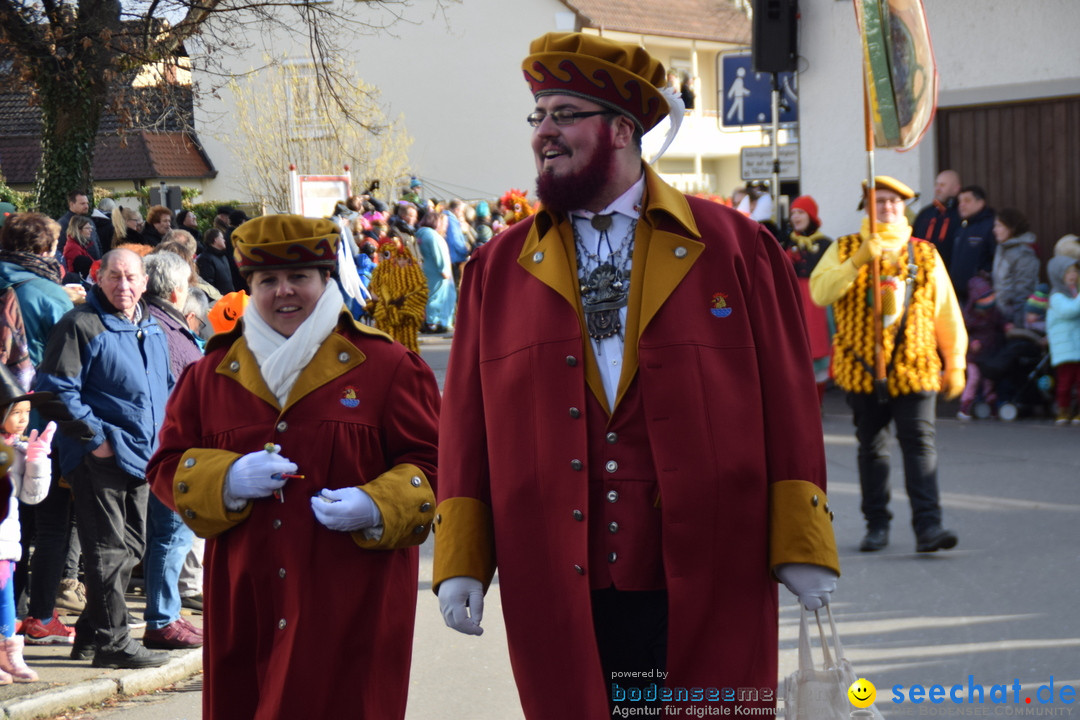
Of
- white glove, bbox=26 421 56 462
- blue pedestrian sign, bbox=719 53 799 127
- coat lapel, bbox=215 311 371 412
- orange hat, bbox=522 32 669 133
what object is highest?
blue pedestrian sign, bbox=719 53 799 127

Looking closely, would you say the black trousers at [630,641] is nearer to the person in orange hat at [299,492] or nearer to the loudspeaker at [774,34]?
the person in orange hat at [299,492]

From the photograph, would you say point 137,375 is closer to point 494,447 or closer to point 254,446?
point 254,446

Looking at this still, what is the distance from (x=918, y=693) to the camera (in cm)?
549

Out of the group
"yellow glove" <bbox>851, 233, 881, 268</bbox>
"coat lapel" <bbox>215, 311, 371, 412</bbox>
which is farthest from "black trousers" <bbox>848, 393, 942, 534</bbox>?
"coat lapel" <bbox>215, 311, 371, 412</bbox>

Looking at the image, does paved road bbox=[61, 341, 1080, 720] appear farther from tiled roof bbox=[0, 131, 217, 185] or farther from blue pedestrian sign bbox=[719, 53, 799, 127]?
tiled roof bbox=[0, 131, 217, 185]

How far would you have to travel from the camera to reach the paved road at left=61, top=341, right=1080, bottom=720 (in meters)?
5.64

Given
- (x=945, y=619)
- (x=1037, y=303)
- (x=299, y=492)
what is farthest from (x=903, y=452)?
(x=1037, y=303)

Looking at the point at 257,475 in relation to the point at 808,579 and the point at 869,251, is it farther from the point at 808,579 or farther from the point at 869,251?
the point at 869,251

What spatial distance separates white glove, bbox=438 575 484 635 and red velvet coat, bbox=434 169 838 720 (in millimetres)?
26

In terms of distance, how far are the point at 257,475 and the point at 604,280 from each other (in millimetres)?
1147

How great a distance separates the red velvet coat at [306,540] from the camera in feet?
12.7

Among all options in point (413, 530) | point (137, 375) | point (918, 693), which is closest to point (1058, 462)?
point (918, 693)

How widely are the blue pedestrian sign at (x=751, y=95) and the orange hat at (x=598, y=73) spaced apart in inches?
481

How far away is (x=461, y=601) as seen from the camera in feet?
10.6
